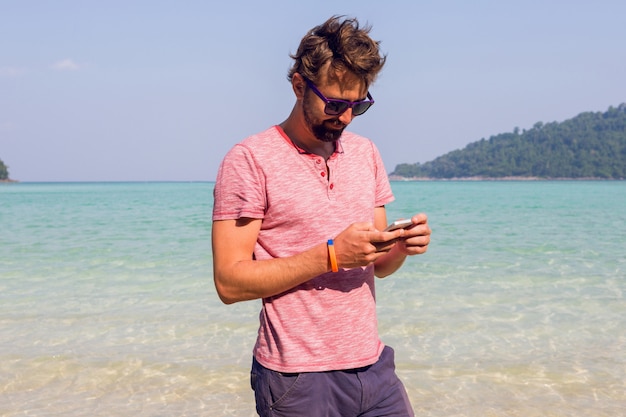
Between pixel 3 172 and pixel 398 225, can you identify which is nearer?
pixel 398 225

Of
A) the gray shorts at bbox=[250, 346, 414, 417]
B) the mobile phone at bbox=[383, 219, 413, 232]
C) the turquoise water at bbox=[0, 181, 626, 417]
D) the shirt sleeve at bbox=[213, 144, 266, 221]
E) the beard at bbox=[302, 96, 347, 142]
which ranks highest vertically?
the beard at bbox=[302, 96, 347, 142]

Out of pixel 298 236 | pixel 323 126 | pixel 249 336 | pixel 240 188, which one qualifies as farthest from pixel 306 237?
pixel 249 336

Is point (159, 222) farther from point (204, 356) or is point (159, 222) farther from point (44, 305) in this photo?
point (204, 356)

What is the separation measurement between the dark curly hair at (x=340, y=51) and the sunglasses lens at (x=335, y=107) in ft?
0.33

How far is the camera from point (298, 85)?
2.46 metres

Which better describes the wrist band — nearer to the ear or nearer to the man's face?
the man's face

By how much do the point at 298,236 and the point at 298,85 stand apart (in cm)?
57

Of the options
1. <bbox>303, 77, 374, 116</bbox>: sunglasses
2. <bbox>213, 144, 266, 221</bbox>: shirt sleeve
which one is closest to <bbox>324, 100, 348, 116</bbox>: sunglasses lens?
<bbox>303, 77, 374, 116</bbox>: sunglasses

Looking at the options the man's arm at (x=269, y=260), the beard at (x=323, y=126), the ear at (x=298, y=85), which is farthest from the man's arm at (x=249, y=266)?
the ear at (x=298, y=85)

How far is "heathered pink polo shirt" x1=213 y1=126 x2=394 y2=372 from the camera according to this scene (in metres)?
2.37

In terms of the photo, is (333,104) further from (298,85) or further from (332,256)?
(332,256)

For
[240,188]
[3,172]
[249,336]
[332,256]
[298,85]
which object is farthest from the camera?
[3,172]

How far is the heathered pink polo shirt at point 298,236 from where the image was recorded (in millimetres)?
2365

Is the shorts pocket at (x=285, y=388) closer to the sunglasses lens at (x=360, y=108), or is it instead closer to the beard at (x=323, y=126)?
the beard at (x=323, y=126)
